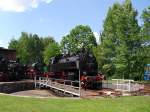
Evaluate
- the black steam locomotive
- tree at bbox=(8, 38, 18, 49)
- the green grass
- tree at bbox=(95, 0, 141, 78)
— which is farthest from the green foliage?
the green grass

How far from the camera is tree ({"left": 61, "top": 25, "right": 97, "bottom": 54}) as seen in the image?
89.6 meters

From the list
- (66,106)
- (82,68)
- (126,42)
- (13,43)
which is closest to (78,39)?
(13,43)

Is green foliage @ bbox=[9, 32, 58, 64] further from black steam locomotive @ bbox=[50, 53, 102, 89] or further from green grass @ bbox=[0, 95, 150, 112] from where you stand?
green grass @ bbox=[0, 95, 150, 112]

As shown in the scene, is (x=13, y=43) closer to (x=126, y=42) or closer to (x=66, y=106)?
(x=126, y=42)

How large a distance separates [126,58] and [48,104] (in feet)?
95.9

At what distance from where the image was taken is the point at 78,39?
297 ft

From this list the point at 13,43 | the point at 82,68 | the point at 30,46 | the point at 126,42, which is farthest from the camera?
the point at 30,46

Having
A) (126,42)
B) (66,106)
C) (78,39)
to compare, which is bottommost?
(66,106)

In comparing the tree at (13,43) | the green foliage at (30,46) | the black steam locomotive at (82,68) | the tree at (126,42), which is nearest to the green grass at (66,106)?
the black steam locomotive at (82,68)

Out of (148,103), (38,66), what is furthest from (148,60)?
(148,103)

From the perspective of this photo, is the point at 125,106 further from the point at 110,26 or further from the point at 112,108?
the point at 110,26

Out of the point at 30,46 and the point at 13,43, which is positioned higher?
the point at 13,43

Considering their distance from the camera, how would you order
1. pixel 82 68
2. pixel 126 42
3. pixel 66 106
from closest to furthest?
1. pixel 66 106
2. pixel 82 68
3. pixel 126 42

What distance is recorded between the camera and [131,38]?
44812 millimetres
